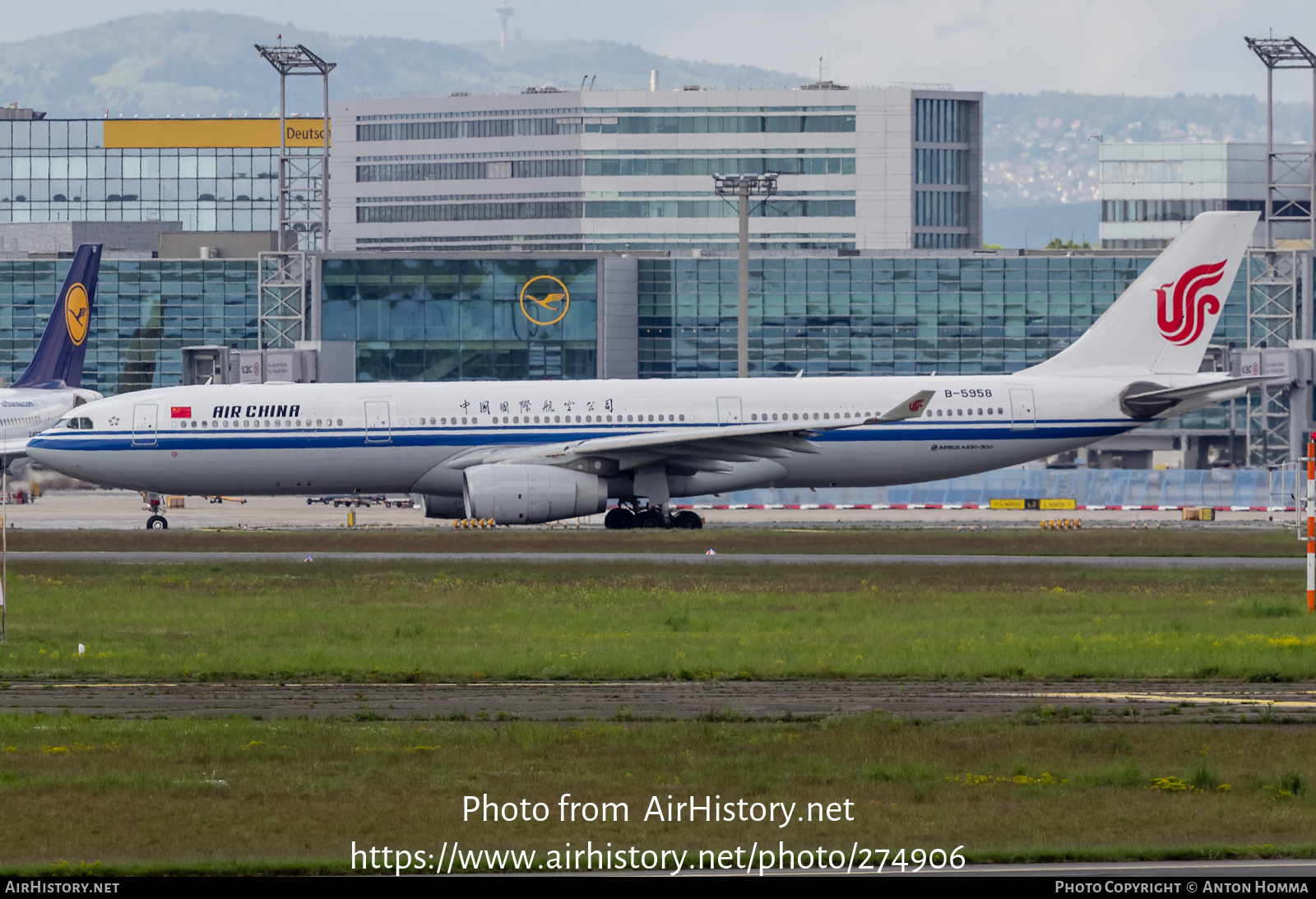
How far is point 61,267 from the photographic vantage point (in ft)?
409

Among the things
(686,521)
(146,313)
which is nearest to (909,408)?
(686,521)

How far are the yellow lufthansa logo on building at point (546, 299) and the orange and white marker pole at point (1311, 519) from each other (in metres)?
81.0

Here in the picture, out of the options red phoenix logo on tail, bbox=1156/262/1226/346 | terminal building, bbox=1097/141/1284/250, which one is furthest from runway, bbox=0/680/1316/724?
terminal building, bbox=1097/141/1284/250

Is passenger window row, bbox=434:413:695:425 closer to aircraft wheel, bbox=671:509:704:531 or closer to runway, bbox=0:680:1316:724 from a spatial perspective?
aircraft wheel, bbox=671:509:704:531

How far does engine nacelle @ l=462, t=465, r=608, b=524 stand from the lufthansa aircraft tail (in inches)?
567

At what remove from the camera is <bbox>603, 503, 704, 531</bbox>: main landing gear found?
165ft

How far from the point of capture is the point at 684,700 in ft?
65.1

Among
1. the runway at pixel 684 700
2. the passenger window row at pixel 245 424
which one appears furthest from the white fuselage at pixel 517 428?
the runway at pixel 684 700

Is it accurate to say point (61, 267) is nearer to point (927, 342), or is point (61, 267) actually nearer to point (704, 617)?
point (927, 342)

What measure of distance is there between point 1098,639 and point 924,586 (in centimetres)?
843

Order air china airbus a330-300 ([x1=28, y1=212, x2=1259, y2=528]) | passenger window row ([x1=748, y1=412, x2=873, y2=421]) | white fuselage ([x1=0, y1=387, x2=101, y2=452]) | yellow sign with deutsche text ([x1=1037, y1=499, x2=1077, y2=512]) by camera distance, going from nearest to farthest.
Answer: air china airbus a330-300 ([x1=28, y1=212, x2=1259, y2=528])
passenger window row ([x1=748, y1=412, x2=873, y2=421])
white fuselage ([x1=0, y1=387, x2=101, y2=452])
yellow sign with deutsche text ([x1=1037, y1=499, x2=1077, y2=512])

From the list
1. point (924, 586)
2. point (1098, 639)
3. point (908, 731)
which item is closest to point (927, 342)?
point (924, 586)

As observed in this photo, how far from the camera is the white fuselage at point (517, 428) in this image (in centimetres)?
4844

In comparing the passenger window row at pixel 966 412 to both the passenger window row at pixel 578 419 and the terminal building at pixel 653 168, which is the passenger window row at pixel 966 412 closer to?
the passenger window row at pixel 578 419
